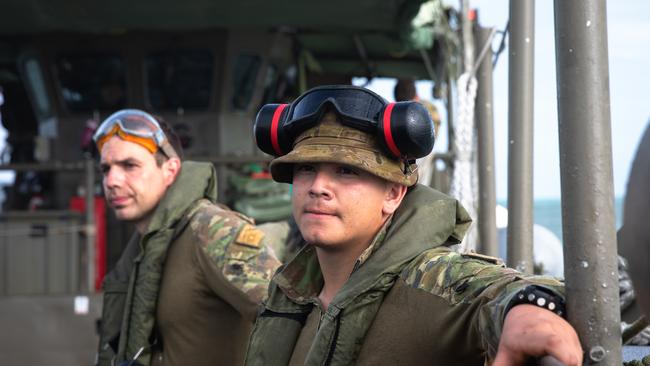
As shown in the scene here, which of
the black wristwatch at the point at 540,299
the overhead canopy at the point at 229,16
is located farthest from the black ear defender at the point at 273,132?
the overhead canopy at the point at 229,16

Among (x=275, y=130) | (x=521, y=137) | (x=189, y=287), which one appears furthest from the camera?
(x=189, y=287)

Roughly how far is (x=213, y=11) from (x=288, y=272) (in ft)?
25.5

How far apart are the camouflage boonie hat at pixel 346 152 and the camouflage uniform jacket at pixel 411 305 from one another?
100mm

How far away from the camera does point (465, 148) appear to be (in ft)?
25.0

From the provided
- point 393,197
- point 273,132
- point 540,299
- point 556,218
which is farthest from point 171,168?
point 556,218

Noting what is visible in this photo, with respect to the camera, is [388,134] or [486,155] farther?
[486,155]

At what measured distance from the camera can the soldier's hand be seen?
185 centimetres

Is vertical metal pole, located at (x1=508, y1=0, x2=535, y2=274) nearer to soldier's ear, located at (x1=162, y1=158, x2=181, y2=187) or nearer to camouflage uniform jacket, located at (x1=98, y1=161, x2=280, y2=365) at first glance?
camouflage uniform jacket, located at (x1=98, y1=161, x2=280, y2=365)

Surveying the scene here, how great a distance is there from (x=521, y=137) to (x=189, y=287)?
157 centimetres

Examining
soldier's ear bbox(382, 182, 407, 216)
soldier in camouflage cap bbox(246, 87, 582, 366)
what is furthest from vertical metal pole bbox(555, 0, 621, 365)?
soldier's ear bbox(382, 182, 407, 216)

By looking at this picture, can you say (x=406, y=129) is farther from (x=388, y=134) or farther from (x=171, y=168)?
(x=171, y=168)

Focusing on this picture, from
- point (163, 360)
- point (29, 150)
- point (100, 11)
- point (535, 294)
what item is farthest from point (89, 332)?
point (535, 294)

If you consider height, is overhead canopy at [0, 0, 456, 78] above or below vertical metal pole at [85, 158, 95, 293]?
above

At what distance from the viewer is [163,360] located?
179 inches
